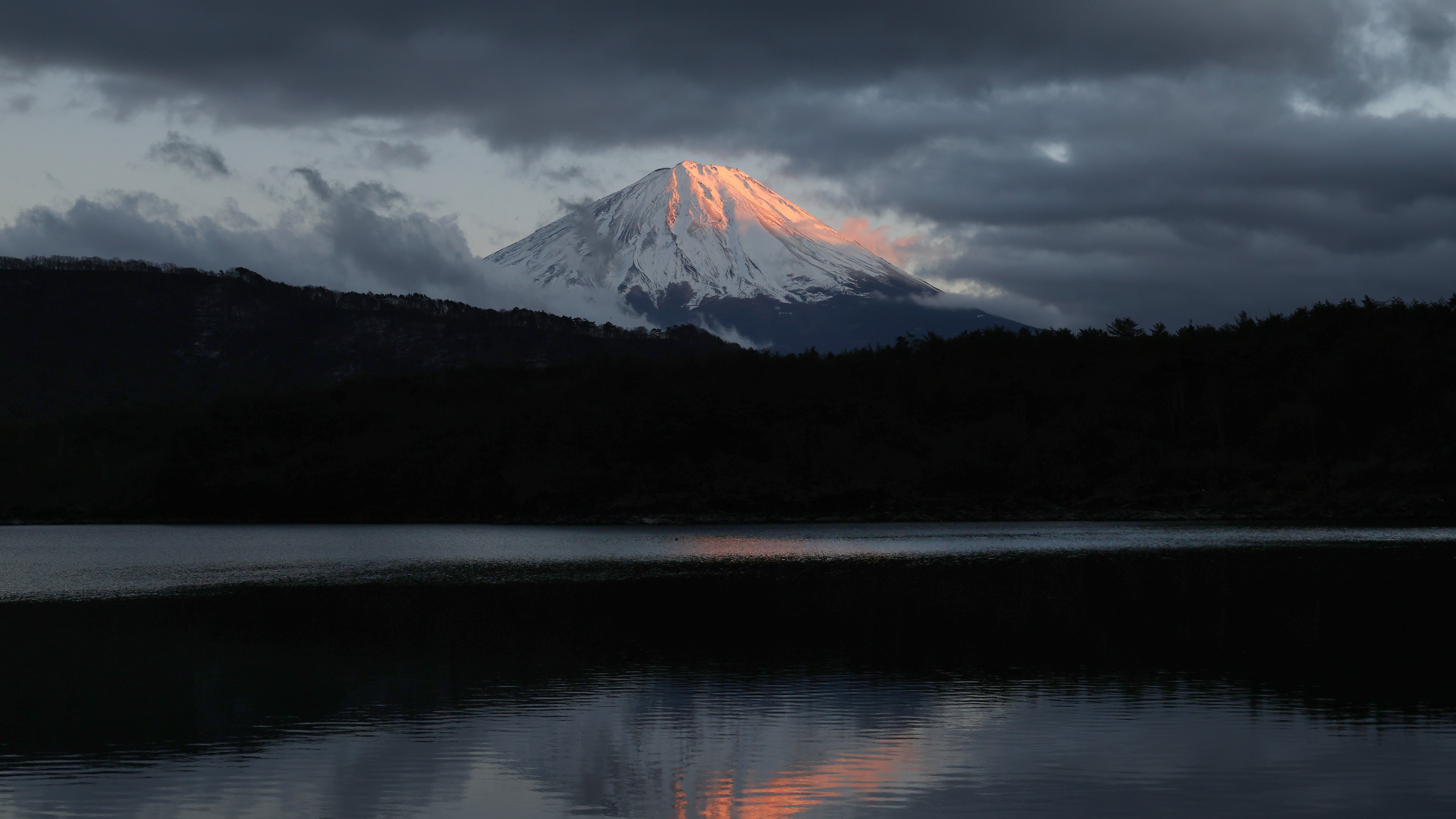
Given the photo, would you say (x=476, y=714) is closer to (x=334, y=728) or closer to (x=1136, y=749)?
(x=334, y=728)

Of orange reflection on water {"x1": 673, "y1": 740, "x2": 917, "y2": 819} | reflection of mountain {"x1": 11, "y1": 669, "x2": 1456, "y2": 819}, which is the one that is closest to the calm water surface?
reflection of mountain {"x1": 11, "y1": 669, "x2": 1456, "y2": 819}

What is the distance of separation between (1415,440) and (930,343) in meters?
48.3

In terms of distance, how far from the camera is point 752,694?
18.5 metres

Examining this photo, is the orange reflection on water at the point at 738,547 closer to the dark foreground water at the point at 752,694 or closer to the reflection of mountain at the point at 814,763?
the dark foreground water at the point at 752,694

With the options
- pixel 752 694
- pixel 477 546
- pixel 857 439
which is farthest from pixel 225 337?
pixel 752 694

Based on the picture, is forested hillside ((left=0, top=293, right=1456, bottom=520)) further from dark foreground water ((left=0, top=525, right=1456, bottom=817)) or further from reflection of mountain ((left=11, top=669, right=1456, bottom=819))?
reflection of mountain ((left=11, top=669, right=1456, bottom=819))

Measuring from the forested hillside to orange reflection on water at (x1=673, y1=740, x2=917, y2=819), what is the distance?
76116 mm

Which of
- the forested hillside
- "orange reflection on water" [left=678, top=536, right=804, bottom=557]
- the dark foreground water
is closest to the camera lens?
the dark foreground water

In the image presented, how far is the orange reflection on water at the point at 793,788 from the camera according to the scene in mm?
12266

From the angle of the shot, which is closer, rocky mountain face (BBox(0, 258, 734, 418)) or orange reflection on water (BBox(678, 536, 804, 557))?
orange reflection on water (BBox(678, 536, 804, 557))

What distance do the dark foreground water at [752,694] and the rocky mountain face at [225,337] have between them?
12055 centimetres

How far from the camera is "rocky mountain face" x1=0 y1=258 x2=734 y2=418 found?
6048 inches

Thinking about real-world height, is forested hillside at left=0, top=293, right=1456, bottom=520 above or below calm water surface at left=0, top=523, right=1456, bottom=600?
above

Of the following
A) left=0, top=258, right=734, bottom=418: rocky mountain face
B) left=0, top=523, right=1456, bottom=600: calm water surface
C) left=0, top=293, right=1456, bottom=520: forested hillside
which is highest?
left=0, top=258, right=734, bottom=418: rocky mountain face
